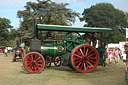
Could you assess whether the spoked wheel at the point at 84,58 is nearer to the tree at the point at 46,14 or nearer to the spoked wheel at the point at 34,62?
the spoked wheel at the point at 34,62

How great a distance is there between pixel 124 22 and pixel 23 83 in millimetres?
46068

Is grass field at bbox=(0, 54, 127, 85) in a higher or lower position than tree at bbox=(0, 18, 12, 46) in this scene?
lower

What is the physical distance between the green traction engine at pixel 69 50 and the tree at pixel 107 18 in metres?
37.4

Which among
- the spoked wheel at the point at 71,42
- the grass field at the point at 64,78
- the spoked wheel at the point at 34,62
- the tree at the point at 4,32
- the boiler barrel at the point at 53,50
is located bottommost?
the grass field at the point at 64,78

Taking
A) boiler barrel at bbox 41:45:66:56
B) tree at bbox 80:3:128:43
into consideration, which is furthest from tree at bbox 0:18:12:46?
boiler barrel at bbox 41:45:66:56

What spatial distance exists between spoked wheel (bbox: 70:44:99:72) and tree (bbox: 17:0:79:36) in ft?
62.4

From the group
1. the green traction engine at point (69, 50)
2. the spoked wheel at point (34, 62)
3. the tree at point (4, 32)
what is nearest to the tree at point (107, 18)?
the tree at point (4, 32)

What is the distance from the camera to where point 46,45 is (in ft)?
29.3

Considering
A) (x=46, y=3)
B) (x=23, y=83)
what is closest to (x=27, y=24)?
(x=46, y=3)

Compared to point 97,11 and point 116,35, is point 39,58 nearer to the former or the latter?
point 116,35

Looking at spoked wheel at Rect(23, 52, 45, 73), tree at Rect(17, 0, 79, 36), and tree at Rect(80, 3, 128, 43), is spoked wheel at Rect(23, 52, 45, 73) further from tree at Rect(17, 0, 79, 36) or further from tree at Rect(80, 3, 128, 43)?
tree at Rect(80, 3, 128, 43)

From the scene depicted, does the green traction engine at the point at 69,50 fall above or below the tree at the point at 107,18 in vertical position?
below

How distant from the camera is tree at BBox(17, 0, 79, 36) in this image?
27891 mm

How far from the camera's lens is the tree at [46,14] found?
27.9 m
